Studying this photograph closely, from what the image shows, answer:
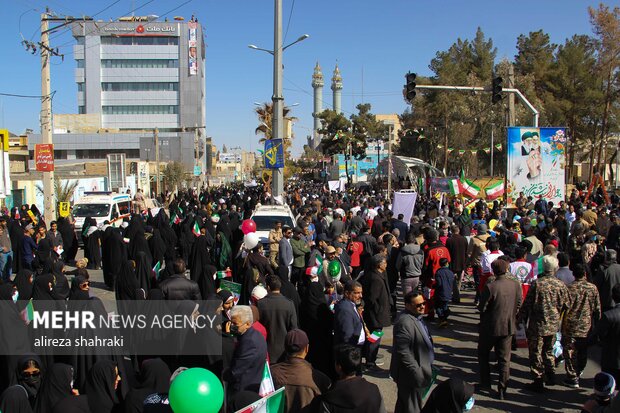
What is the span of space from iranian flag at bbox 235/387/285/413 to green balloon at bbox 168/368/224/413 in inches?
10.4

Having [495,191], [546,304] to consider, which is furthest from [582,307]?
[495,191]

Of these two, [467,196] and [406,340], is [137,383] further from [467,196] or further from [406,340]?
[467,196]

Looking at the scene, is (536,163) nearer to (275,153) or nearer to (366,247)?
(275,153)

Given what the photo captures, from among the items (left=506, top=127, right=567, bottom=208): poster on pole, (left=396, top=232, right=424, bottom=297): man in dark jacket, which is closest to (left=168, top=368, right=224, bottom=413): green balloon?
(left=396, top=232, right=424, bottom=297): man in dark jacket

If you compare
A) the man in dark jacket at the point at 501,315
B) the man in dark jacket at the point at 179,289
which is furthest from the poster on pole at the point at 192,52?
the man in dark jacket at the point at 501,315

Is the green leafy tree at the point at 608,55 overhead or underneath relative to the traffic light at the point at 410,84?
overhead

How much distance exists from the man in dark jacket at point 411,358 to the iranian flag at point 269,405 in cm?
167

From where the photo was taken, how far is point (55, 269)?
8742 millimetres

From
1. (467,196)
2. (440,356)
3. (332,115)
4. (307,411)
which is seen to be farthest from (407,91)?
(332,115)

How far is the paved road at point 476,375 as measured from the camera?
692cm

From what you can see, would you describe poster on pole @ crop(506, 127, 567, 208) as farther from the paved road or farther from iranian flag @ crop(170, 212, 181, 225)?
iranian flag @ crop(170, 212, 181, 225)

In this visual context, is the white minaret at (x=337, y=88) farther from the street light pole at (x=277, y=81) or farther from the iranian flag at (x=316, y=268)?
the iranian flag at (x=316, y=268)

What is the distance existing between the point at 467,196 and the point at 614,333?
16735 millimetres

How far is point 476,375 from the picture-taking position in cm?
799
